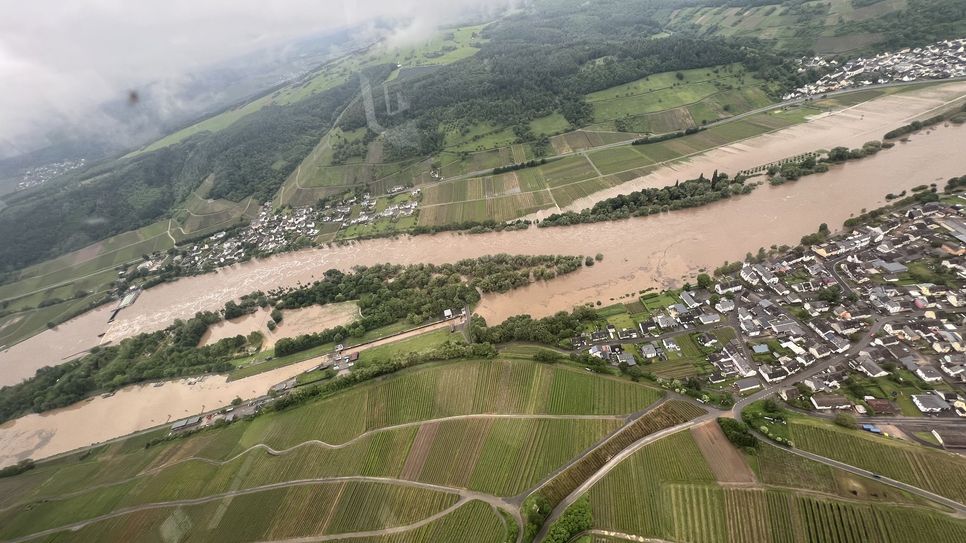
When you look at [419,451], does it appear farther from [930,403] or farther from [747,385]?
[930,403]

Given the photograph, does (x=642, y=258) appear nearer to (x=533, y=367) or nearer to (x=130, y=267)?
(x=533, y=367)

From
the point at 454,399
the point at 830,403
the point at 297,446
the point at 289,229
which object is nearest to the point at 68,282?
the point at 289,229

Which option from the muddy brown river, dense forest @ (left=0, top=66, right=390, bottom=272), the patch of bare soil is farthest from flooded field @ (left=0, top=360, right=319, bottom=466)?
dense forest @ (left=0, top=66, right=390, bottom=272)

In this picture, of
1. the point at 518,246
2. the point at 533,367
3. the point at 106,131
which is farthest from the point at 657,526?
the point at 106,131

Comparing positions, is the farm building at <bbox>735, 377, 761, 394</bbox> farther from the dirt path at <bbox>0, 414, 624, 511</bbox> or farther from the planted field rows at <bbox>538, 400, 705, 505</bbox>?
the dirt path at <bbox>0, 414, 624, 511</bbox>

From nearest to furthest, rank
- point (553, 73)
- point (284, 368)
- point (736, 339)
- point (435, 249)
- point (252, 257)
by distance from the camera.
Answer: point (736, 339) < point (284, 368) < point (435, 249) < point (252, 257) < point (553, 73)
